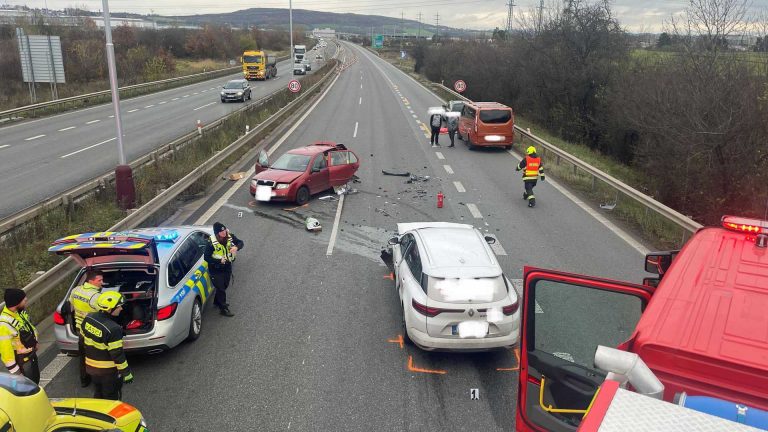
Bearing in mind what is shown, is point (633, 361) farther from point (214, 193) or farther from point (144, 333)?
point (214, 193)

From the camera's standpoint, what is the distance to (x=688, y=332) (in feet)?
11.2

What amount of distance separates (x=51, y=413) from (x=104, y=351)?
165 cm

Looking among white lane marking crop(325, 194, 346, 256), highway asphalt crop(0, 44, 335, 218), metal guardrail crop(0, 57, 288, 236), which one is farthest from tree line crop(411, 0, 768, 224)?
highway asphalt crop(0, 44, 335, 218)

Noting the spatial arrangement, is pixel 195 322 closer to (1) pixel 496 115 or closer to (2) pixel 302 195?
(2) pixel 302 195

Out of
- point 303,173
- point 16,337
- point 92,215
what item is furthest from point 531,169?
point 16,337

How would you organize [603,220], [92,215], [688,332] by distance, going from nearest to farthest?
[688,332] → [92,215] → [603,220]

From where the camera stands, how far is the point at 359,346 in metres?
7.78

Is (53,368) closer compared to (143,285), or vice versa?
(53,368)

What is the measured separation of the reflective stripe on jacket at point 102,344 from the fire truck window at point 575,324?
4.33 m

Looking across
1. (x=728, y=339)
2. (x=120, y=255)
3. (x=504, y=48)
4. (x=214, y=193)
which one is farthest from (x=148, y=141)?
(x=504, y=48)

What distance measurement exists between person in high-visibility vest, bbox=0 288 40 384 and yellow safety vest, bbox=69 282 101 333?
49 centimetres

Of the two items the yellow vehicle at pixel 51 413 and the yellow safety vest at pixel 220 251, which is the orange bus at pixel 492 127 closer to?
the yellow safety vest at pixel 220 251

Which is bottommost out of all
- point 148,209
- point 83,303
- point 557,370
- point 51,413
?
point 148,209

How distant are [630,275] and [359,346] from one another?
18.4 feet
